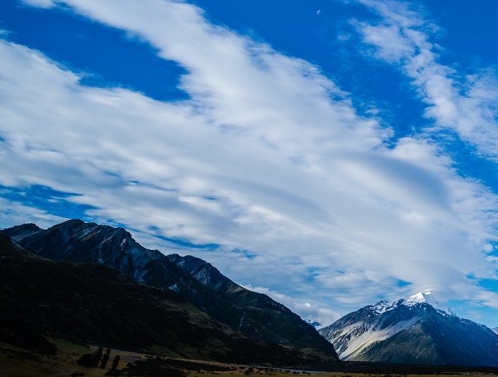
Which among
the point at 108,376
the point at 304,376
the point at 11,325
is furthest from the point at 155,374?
the point at 304,376

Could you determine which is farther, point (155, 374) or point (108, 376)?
point (155, 374)

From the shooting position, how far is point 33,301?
179 meters

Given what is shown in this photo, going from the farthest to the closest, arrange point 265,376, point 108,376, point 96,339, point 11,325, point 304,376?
point 96,339
point 304,376
point 265,376
point 11,325
point 108,376

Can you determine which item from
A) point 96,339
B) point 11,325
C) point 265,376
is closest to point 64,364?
point 11,325

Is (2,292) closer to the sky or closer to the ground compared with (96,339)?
closer to the sky

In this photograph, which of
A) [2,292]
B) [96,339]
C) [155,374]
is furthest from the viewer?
[96,339]

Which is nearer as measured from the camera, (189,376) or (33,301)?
(189,376)

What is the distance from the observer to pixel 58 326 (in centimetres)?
16362

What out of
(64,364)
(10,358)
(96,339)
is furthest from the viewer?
(96,339)

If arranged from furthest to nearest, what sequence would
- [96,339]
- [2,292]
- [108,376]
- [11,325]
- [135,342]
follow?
[135,342] → [96,339] → [2,292] → [11,325] → [108,376]

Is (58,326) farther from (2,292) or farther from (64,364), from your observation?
(64,364)

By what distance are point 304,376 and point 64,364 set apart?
239 feet

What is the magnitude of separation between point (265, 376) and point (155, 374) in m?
29.3

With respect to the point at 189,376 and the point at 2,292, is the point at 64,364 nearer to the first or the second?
the point at 189,376
